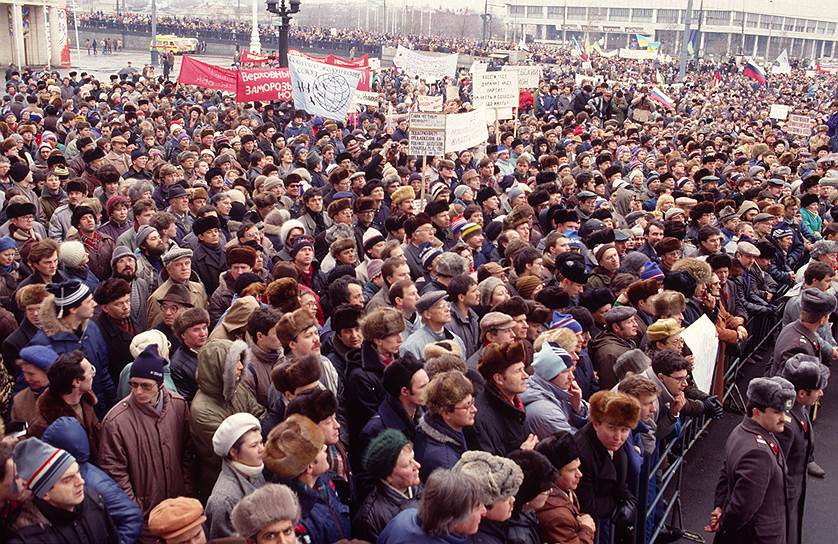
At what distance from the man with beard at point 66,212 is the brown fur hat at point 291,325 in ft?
14.5

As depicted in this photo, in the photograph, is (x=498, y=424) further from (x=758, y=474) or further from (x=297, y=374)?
(x=758, y=474)

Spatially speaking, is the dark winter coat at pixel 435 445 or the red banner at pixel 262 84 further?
the red banner at pixel 262 84

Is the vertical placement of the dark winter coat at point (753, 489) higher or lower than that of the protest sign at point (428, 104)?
lower

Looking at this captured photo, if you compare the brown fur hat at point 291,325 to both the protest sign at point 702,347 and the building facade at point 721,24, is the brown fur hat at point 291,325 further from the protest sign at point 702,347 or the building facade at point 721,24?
the building facade at point 721,24

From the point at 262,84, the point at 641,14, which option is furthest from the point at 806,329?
the point at 641,14

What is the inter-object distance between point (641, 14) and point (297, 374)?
11628 centimetres

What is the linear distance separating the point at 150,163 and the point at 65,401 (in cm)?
→ 894

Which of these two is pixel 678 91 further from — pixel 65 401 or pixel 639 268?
pixel 65 401

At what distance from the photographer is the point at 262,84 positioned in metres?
17.9

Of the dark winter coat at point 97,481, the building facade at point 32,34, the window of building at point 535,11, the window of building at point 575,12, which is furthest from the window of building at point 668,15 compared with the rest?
the dark winter coat at point 97,481

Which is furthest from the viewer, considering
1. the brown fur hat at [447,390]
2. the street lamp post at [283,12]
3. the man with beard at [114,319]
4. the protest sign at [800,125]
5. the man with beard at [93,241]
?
the street lamp post at [283,12]

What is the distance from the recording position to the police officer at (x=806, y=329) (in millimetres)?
7078

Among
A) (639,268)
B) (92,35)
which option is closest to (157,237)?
(639,268)

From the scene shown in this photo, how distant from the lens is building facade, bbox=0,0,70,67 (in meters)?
41.8
